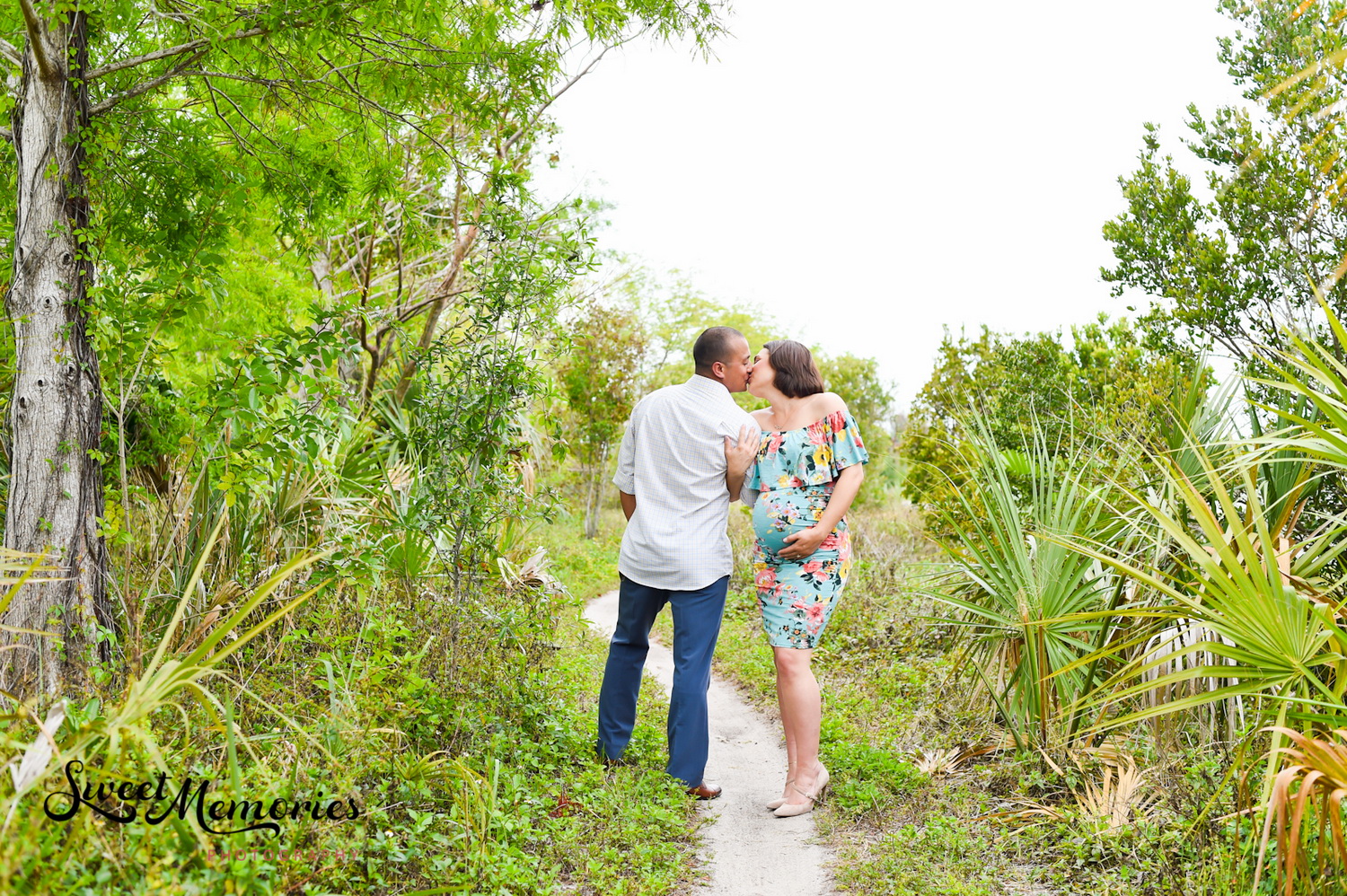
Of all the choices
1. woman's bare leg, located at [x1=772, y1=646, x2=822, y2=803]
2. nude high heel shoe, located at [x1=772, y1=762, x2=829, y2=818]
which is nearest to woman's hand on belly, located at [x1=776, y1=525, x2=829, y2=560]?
woman's bare leg, located at [x1=772, y1=646, x2=822, y2=803]

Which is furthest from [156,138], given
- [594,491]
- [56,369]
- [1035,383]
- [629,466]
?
[594,491]

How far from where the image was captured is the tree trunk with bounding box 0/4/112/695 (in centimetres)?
380

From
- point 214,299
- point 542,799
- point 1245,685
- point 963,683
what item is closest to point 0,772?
point 542,799

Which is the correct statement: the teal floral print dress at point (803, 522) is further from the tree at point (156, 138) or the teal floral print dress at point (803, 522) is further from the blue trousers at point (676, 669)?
the tree at point (156, 138)

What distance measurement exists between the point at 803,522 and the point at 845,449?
377 mm

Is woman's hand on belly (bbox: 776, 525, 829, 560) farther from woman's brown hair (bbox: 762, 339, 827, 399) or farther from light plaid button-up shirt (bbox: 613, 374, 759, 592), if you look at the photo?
woman's brown hair (bbox: 762, 339, 827, 399)

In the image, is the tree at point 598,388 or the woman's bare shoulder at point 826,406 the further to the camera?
the tree at point 598,388

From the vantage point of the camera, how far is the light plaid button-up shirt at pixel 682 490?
409 centimetres

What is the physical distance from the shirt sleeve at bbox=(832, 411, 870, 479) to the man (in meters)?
0.37

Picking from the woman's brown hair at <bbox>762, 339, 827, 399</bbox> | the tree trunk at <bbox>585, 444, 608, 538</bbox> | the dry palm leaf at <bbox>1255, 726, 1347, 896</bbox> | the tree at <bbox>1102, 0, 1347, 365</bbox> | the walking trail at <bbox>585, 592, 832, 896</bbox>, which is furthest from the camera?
the tree trunk at <bbox>585, 444, 608, 538</bbox>

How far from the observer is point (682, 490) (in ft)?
13.6

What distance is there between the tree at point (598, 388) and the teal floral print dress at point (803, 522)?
13.1 m

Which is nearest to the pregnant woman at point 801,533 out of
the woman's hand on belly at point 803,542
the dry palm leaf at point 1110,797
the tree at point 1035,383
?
the woman's hand on belly at point 803,542

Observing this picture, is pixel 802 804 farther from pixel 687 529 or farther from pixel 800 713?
pixel 687 529
